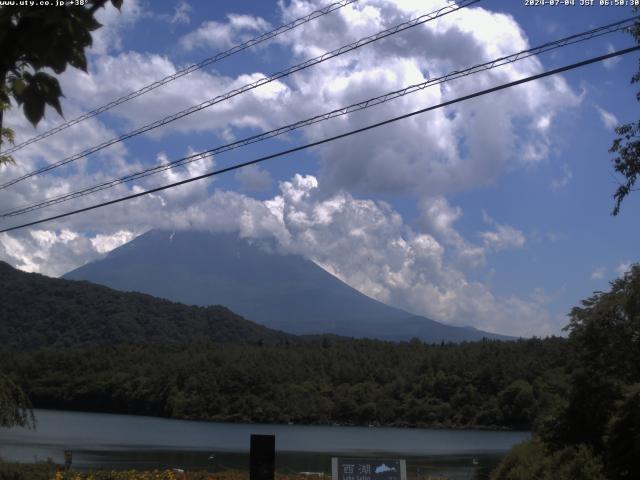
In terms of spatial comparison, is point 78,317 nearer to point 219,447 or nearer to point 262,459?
point 219,447

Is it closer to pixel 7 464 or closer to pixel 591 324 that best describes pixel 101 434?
pixel 7 464

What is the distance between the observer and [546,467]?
15.5 meters

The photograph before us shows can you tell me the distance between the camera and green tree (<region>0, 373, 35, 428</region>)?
18359 millimetres

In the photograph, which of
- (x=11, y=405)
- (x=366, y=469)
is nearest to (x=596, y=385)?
(x=366, y=469)

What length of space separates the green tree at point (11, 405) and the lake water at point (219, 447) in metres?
14.0

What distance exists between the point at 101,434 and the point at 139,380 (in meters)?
43.4

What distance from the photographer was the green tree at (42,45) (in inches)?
126

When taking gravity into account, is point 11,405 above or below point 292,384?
below

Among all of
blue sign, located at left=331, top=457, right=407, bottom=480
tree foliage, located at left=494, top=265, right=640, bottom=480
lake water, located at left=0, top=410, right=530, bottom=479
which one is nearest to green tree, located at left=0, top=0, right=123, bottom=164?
blue sign, located at left=331, top=457, right=407, bottom=480

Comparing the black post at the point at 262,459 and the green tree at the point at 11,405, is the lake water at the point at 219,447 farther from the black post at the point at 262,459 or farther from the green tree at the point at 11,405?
the black post at the point at 262,459

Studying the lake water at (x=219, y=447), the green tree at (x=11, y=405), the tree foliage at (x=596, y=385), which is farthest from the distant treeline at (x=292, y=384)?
the green tree at (x=11, y=405)

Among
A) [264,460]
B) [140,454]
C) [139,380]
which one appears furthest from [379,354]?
[264,460]

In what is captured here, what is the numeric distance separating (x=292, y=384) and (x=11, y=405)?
9530 centimetres

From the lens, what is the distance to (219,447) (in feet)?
197
